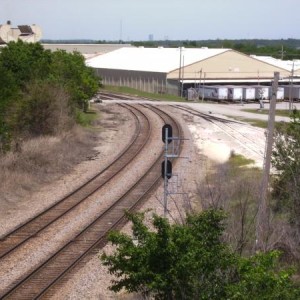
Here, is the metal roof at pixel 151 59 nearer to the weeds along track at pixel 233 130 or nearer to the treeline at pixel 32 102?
the weeds along track at pixel 233 130

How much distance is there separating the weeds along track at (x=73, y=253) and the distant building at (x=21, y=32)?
82.4m

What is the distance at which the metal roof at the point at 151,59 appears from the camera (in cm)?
8138

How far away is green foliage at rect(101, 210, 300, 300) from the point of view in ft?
30.5

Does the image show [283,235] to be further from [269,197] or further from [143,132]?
[143,132]

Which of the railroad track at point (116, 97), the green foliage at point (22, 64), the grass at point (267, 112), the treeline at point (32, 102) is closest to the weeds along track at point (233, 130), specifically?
the grass at point (267, 112)

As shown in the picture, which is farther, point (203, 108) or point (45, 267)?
point (203, 108)

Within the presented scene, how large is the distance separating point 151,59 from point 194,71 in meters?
13.9

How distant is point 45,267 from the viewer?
16500mm

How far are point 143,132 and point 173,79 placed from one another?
117 ft

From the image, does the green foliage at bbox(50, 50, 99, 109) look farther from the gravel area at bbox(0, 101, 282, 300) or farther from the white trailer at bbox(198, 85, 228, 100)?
the white trailer at bbox(198, 85, 228, 100)

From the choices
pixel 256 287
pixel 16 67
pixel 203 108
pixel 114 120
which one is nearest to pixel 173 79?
pixel 203 108

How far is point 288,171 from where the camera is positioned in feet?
60.7

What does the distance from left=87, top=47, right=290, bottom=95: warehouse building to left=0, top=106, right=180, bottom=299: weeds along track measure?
51226 millimetres

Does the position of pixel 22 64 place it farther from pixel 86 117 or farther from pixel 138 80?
pixel 138 80
